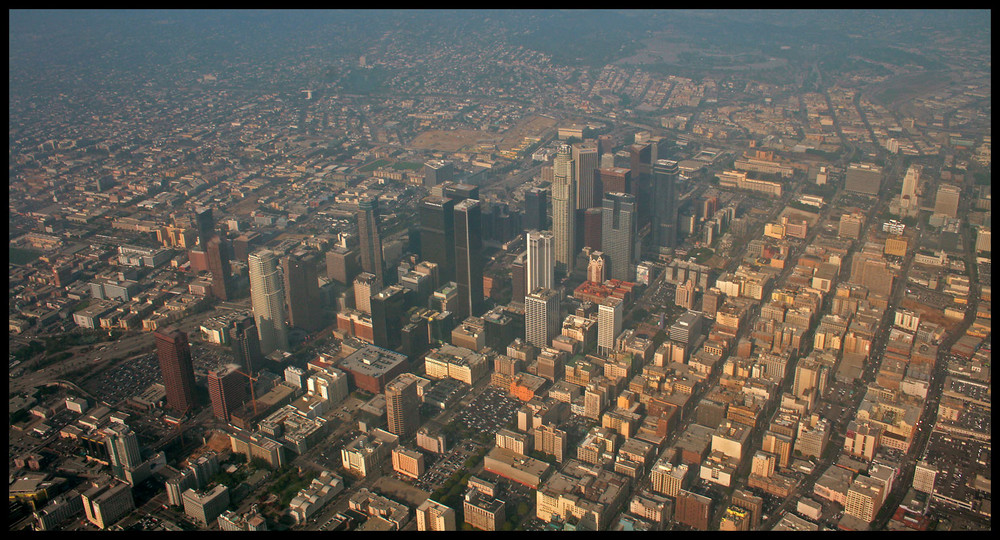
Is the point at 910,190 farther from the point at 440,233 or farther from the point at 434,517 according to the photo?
the point at 434,517

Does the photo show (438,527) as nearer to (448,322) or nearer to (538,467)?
(538,467)

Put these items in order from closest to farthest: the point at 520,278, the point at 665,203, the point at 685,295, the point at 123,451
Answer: the point at 123,451 → the point at 520,278 → the point at 685,295 → the point at 665,203

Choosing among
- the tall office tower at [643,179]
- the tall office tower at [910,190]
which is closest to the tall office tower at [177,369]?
the tall office tower at [643,179]

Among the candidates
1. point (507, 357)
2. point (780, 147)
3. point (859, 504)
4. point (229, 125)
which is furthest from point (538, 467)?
point (229, 125)

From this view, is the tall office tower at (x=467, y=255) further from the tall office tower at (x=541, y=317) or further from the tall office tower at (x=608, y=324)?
the tall office tower at (x=608, y=324)

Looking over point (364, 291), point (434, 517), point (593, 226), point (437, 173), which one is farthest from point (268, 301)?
point (437, 173)

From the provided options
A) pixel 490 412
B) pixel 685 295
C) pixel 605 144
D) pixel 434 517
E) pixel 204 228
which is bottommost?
pixel 490 412
